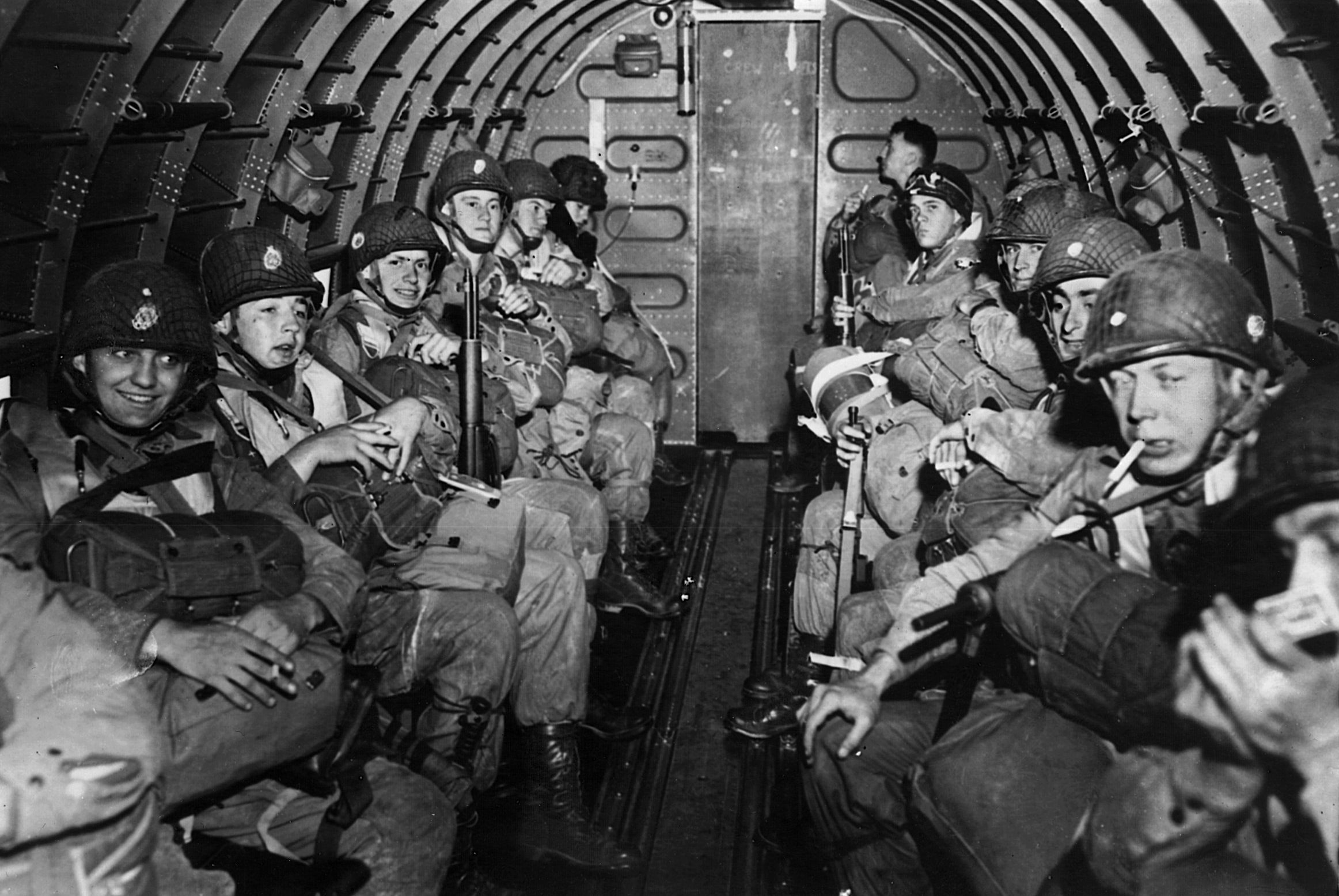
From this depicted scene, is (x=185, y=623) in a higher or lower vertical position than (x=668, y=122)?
lower

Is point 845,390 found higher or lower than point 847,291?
lower

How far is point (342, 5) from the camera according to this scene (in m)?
5.16

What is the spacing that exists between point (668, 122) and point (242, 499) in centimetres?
598

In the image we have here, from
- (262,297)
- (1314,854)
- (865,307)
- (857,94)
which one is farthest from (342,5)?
(1314,854)

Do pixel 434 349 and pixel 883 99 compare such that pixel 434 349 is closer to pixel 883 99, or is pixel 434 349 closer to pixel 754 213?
pixel 754 213

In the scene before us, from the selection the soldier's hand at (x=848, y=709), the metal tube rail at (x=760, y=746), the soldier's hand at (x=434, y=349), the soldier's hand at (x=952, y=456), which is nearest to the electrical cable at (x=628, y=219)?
the metal tube rail at (x=760, y=746)

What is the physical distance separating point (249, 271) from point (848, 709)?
249 cm

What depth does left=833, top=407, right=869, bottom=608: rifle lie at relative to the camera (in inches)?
178

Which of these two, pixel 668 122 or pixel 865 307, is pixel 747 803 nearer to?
pixel 865 307

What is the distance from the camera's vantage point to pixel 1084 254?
3170 millimetres

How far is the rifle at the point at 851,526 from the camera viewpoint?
14.8ft

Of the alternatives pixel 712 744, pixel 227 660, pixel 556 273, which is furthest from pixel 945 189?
pixel 227 660

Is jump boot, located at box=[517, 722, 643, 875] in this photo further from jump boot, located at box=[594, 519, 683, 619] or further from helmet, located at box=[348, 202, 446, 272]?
helmet, located at box=[348, 202, 446, 272]

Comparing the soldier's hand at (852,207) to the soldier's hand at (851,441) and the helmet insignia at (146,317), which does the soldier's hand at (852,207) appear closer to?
the soldier's hand at (851,441)
